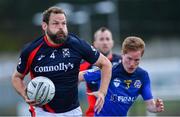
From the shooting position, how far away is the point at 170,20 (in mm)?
74625

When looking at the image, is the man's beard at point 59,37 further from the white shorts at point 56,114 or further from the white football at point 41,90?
the white shorts at point 56,114

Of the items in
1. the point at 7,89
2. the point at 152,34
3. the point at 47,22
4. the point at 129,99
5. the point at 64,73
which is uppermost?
the point at 47,22

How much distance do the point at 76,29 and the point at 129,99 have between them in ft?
179

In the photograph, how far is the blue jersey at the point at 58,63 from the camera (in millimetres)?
9320

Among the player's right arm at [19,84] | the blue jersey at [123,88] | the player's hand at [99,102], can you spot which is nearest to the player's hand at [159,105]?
the blue jersey at [123,88]

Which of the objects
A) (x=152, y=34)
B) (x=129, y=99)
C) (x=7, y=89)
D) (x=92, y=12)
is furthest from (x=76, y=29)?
(x=129, y=99)

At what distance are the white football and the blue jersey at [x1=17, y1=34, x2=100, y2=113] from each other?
12 centimetres

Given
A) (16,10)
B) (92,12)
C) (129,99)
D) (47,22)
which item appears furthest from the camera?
(16,10)

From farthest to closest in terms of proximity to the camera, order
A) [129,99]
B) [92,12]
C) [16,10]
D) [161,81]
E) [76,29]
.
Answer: [16,10] < [92,12] < [76,29] < [161,81] < [129,99]

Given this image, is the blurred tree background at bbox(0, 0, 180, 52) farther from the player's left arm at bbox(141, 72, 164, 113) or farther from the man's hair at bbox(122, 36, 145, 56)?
the man's hair at bbox(122, 36, 145, 56)

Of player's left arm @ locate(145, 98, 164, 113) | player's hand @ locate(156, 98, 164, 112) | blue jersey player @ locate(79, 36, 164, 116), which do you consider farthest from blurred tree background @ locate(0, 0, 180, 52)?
player's hand @ locate(156, 98, 164, 112)

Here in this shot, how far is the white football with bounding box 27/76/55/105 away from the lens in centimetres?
912

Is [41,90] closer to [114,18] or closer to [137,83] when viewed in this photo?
[137,83]

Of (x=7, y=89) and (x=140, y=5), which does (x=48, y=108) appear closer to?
(x=7, y=89)
